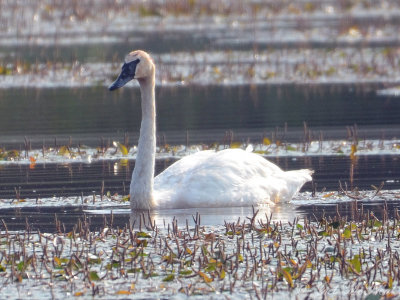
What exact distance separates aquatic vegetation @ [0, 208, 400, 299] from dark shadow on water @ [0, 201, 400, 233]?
1.37 feet

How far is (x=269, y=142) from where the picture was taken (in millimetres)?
13812

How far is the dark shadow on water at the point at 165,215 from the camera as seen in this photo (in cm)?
905

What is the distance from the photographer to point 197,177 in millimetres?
10164

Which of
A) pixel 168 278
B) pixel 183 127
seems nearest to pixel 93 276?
pixel 168 278

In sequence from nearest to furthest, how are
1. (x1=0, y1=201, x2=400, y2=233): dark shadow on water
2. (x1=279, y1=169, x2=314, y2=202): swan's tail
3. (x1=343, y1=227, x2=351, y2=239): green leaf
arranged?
1. (x1=343, y1=227, x2=351, y2=239): green leaf
2. (x1=0, y1=201, x2=400, y2=233): dark shadow on water
3. (x1=279, y1=169, x2=314, y2=202): swan's tail

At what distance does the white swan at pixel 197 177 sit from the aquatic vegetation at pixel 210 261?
1.35 meters

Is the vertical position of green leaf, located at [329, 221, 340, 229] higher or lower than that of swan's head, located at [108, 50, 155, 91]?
lower

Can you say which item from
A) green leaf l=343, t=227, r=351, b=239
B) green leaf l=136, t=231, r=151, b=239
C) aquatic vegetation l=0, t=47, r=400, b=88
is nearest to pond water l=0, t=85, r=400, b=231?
aquatic vegetation l=0, t=47, r=400, b=88

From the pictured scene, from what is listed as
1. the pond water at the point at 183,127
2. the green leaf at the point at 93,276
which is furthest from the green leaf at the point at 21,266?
the pond water at the point at 183,127

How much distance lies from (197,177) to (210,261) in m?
2.89

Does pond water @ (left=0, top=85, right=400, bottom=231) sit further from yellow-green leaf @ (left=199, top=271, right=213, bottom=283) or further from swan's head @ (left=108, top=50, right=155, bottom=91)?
yellow-green leaf @ (left=199, top=271, right=213, bottom=283)

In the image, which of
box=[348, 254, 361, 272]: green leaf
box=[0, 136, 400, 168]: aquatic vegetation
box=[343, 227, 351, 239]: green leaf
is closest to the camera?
box=[348, 254, 361, 272]: green leaf

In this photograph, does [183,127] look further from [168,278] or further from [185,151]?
[168,278]

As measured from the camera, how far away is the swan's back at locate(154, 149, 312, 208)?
1005 centimetres
